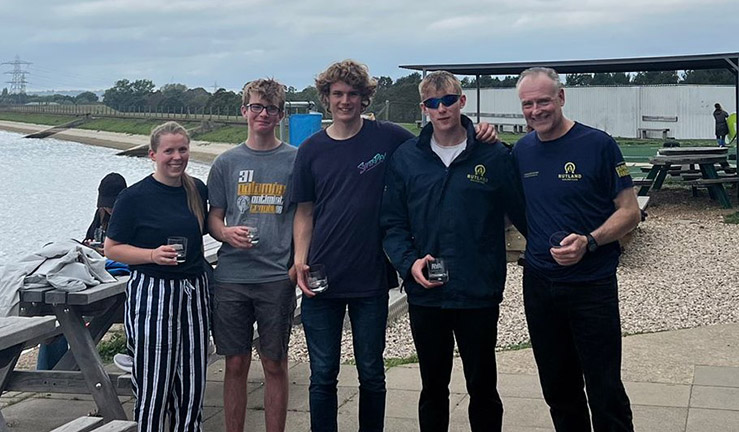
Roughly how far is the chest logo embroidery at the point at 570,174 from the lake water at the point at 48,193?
8.85 metres

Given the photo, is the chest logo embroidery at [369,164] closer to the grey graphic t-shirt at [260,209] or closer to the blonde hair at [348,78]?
the blonde hair at [348,78]

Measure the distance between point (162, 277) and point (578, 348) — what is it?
74.3 inches

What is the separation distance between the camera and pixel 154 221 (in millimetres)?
4359

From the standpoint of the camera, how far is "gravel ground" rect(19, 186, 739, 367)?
7.83 meters

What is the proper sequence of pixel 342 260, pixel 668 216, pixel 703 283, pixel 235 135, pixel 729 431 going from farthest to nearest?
1. pixel 235 135
2. pixel 668 216
3. pixel 703 283
4. pixel 729 431
5. pixel 342 260

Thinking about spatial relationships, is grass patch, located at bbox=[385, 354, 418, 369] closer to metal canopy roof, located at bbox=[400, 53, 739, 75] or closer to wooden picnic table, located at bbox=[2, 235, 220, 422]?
wooden picnic table, located at bbox=[2, 235, 220, 422]

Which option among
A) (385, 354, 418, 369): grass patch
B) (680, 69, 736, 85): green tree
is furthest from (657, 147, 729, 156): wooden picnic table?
(680, 69, 736, 85): green tree

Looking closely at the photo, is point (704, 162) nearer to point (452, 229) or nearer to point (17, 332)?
point (452, 229)

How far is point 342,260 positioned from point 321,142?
552 mm

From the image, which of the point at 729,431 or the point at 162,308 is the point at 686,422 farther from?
the point at 162,308

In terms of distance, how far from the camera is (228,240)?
452 cm

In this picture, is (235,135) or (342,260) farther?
(235,135)

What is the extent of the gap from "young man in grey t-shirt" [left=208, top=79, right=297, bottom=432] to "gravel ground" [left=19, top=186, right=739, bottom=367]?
8.07 ft

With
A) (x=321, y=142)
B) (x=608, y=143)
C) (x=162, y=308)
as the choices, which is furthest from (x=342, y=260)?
(x=608, y=143)
